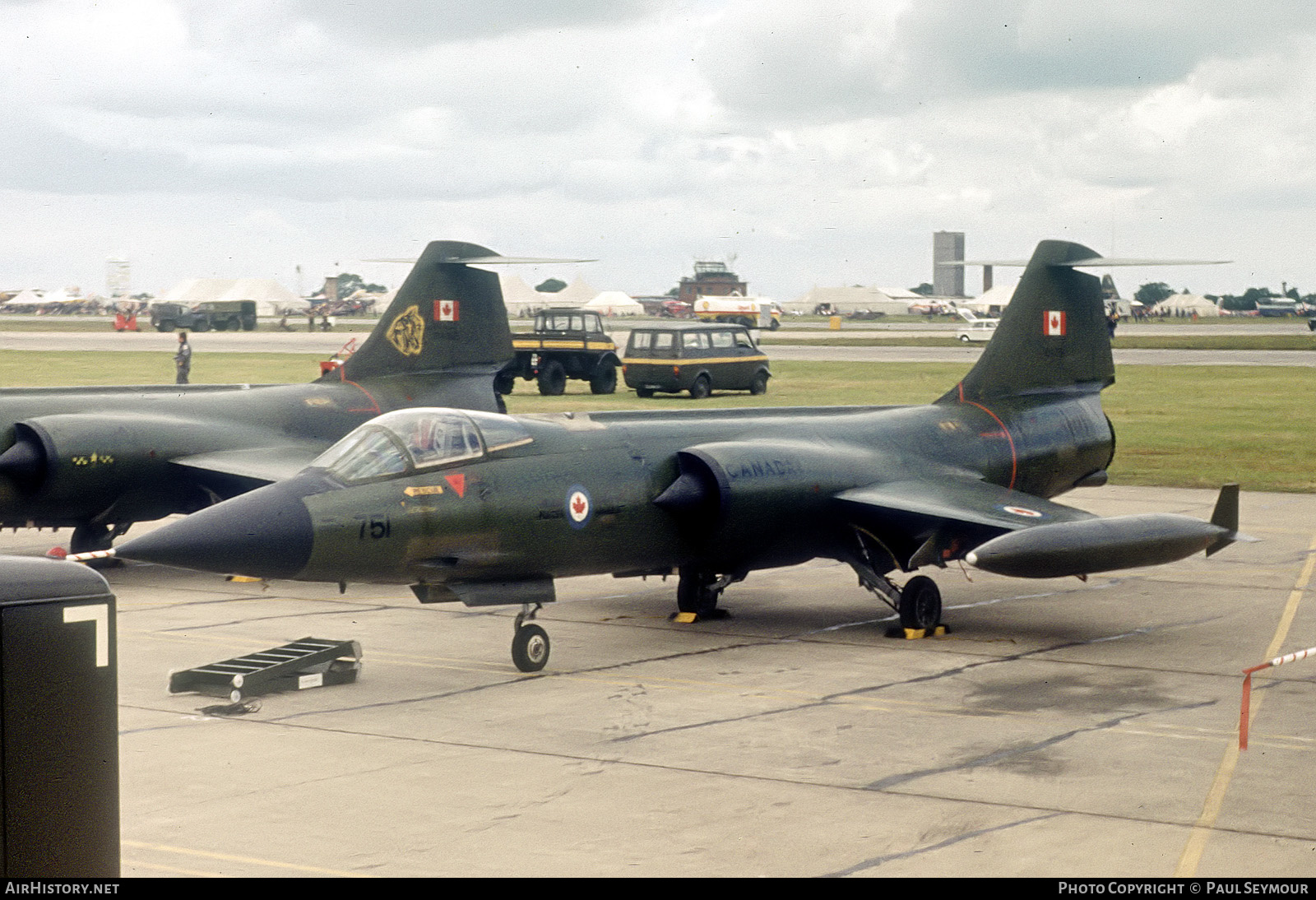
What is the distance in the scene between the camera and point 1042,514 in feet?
50.6

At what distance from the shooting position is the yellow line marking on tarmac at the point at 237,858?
7.96 m

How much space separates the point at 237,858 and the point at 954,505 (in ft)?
29.9

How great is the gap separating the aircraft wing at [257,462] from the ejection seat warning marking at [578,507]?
5371mm

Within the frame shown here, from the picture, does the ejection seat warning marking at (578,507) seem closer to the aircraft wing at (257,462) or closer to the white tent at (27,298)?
the aircraft wing at (257,462)

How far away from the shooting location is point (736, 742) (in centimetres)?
1091

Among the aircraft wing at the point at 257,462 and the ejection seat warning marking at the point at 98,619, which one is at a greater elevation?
the ejection seat warning marking at the point at 98,619

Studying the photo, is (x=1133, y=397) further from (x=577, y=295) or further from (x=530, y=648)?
(x=577, y=295)

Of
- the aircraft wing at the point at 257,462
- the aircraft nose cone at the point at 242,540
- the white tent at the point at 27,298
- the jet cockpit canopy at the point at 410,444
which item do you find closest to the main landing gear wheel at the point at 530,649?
the jet cockpit canopy at the point at 410,444

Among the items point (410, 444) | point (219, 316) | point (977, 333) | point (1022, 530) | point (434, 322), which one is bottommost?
point (1022, 530)

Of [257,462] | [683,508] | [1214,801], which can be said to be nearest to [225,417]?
[257,462]

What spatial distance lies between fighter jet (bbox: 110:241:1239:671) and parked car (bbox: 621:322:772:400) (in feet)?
90.8

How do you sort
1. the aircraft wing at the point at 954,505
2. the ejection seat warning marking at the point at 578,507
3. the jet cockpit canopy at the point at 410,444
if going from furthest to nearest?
the aircraft wing at the point at 954,505, the ejection seat warning marking at the point at 578,507, the jet cockpit canopy at the point at 410,444

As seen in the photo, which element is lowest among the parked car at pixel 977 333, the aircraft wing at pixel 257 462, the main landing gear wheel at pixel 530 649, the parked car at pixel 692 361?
the main landing gear wheel at pixel 530 649
